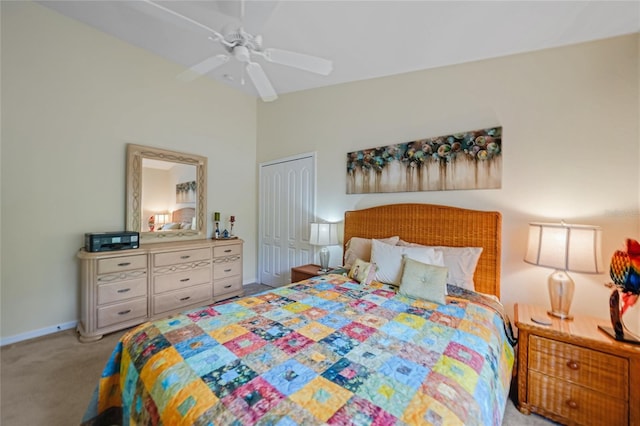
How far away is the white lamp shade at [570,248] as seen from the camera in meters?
1.63

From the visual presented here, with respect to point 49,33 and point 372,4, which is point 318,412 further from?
point 49,33

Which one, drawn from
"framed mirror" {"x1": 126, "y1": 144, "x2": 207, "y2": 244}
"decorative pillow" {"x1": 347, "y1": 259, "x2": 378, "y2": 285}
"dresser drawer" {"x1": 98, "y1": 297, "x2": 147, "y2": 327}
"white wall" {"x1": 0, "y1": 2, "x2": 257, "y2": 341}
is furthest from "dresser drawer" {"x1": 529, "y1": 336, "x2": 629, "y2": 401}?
"white wall" {"x1": 0, "y1": 2, "x2": 257, "y2": 341}

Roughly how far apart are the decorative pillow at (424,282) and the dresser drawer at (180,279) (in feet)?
8.42

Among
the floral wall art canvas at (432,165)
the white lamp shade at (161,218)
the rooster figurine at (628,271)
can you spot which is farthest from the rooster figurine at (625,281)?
the white lamp shade at (161,218)

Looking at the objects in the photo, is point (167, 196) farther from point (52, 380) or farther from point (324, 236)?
point (324, 236)

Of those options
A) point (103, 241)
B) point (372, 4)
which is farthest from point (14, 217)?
point (372, 4)

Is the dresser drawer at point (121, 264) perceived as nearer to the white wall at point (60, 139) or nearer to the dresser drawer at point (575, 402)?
the white wall at point (60, 139)

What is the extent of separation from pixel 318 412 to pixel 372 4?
8.83 ft

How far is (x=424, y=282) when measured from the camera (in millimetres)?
1910

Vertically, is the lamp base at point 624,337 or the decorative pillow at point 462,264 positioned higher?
the decorative pillow at point 462,264

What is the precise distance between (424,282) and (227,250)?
2.71 m

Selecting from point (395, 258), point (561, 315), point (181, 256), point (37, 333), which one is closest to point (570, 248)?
point (561, 315)

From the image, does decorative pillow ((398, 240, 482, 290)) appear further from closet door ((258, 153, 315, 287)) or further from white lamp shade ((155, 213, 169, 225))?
white lamp shade ((155, 213, 169, 225))

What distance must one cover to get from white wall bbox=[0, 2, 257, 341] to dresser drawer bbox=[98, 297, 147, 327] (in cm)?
59
